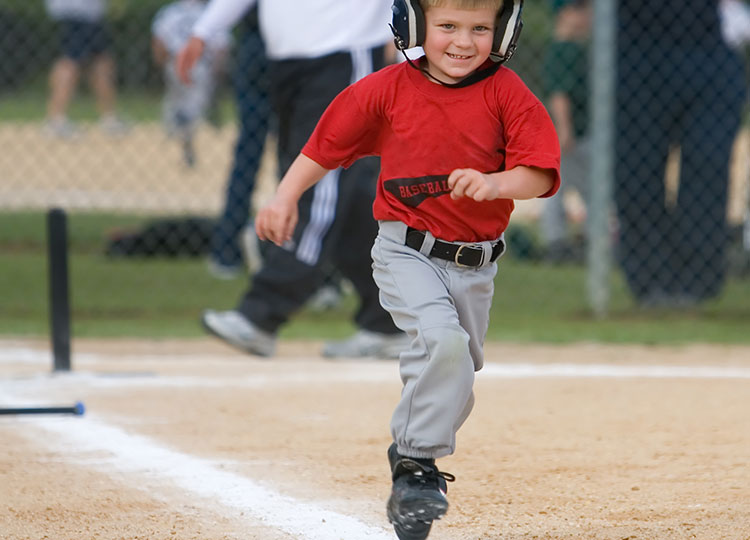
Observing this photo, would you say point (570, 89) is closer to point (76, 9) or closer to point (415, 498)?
point (76, 9)

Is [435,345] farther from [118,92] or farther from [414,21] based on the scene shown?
[118,92]

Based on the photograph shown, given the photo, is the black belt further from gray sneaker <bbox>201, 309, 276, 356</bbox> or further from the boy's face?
gray sneaker <bbox>201, 309, 276, 356</bbox>

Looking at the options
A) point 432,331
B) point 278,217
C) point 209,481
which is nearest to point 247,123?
point 209,481

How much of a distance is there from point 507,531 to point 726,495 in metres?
0.67

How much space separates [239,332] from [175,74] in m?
6.46

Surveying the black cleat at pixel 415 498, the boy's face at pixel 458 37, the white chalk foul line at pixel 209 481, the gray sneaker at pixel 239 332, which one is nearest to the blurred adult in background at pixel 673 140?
the gray sneaker at pixel 239 332

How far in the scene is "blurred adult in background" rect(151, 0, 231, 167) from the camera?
41.5 ft

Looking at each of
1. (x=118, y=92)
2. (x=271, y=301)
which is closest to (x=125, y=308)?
(x=271, y=301)

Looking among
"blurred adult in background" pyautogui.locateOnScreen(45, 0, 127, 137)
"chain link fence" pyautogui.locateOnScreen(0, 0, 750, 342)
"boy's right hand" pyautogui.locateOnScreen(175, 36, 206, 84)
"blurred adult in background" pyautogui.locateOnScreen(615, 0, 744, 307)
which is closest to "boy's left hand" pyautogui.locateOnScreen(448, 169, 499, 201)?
"boy's right hand" pyautogui.locateOnScreen(175, 36, 206, 84)

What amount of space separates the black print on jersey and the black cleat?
0.60 m

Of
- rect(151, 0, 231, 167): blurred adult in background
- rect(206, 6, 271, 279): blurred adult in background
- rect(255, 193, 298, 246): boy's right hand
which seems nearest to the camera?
rect(255, 193, 298, 246): boy's right hand

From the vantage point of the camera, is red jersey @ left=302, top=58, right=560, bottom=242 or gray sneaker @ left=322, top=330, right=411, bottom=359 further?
gray sneaker @ left=322, top=330, right=411, bottom=359

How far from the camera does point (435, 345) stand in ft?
9.28

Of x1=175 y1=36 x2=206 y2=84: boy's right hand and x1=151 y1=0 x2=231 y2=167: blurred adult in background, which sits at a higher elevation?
x1=175 y1=36 x2=206 y2=84: boy's right hand
